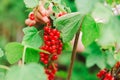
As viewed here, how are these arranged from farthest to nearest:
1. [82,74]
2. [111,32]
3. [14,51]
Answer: [82,74] < [14,51] < [111,32]

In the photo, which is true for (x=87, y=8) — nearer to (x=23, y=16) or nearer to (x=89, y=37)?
(x=89, y=37)

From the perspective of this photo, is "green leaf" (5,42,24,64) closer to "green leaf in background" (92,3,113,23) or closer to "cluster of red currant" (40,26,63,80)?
"cluster of red currant" (40,26,63,80)

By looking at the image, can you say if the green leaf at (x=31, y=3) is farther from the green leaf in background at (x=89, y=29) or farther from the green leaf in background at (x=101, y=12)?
the green leaf in background at (x=101, y=12)

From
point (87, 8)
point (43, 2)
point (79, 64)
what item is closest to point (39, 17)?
point (43, 2)

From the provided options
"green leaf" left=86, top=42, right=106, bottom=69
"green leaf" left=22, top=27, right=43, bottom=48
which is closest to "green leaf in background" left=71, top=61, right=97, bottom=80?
"green leaf" left=86, top=42, right=106, bottom=69

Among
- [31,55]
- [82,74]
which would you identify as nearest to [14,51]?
[31,55]

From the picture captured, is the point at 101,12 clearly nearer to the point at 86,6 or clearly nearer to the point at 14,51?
the point at 86,6
